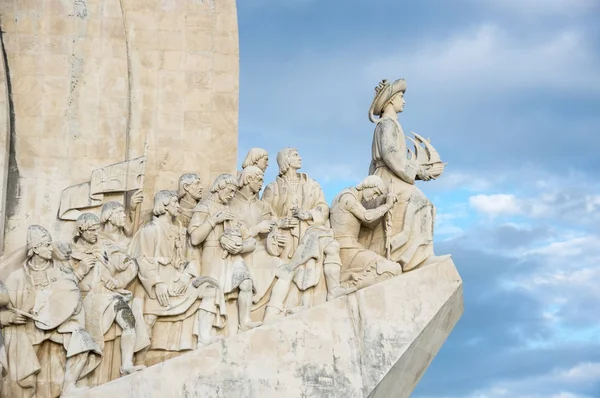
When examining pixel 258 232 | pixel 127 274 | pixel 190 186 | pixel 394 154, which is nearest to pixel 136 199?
pixel 190 186

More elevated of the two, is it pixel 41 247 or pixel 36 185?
pixel 36 185

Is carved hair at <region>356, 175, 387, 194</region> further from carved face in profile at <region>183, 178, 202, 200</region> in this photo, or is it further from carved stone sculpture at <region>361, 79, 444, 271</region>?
carved face in profile at <region>183, 178, 202, 200</region>

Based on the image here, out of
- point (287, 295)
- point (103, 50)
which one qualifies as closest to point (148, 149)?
point (103, 50)

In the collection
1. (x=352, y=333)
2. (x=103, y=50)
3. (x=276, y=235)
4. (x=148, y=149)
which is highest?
(x=103, y=50)

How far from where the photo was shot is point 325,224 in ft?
52.3

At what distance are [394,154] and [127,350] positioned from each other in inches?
144

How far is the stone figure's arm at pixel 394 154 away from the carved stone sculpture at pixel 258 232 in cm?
140

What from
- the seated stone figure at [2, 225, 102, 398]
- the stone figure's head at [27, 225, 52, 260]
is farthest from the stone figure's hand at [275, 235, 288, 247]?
the stone figure's head at [27, 225, 52, 260]

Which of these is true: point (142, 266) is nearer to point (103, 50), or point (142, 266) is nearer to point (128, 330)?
point (128, 330)

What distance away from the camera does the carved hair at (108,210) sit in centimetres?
1536

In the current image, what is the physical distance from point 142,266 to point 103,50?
9.36 ft

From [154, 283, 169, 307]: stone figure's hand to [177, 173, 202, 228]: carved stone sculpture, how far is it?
33.8 inches

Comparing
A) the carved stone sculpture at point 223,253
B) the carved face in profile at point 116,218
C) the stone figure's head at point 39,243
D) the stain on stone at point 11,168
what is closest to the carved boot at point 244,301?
the carved stone sculpture at point 223,253

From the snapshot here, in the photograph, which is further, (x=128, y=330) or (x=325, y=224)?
(x=325, y=224)
